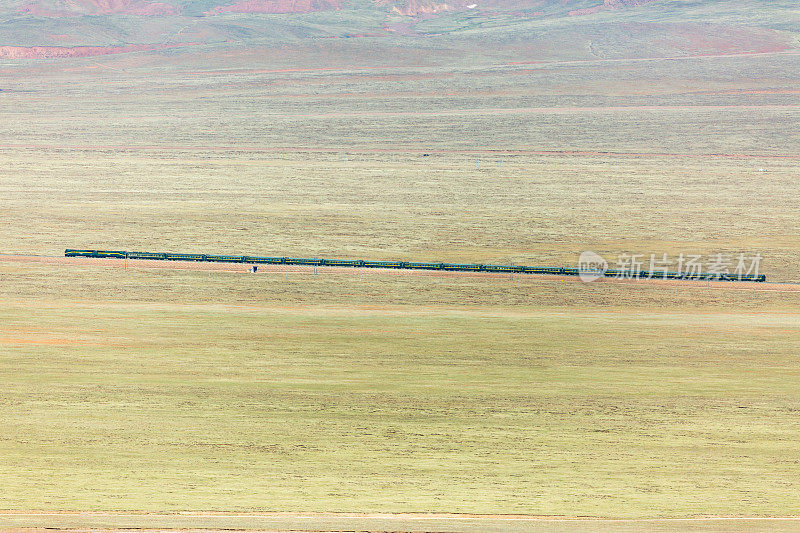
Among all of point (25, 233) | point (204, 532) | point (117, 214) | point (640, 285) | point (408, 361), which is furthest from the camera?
point (117, 214)

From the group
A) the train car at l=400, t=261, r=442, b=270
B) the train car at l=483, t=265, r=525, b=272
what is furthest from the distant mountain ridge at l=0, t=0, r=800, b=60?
the train car at l=400, t=261, r=442, b=270

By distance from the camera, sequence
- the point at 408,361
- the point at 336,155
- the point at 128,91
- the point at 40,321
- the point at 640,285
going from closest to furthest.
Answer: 1. the point at 408,361
2. the point at 40,321
3. the point at 640,285
4. the point at 336,155
5. the point at 128,91

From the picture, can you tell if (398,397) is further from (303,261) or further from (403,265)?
(303,261)

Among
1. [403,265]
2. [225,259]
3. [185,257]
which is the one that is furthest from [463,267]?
[185,257]

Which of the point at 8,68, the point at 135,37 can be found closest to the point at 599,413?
the point at 8,68

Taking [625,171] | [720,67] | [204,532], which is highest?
[720,67]

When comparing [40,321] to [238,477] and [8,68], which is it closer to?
[238,477]

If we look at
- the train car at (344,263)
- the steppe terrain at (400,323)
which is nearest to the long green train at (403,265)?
the train car at (344,263)
